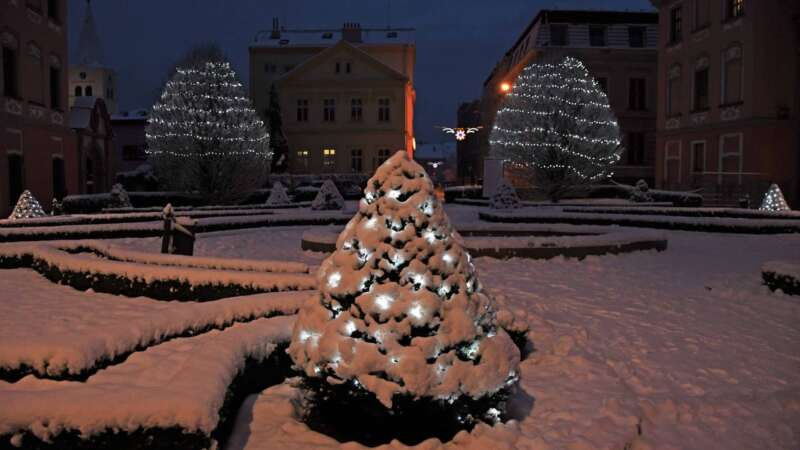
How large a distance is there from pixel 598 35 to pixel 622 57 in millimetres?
Answer: 2317

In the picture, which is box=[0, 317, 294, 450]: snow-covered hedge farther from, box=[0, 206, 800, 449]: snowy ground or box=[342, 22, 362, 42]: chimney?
box=[342, 22, 362, 42]: chimney

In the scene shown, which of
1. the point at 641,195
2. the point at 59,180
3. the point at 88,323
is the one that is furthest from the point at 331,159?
the point at 88,323

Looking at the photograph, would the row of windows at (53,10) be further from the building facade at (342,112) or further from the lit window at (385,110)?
the lit window at (385,110)

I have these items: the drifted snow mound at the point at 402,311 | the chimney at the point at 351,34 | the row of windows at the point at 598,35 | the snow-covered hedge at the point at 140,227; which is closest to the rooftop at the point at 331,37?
the chimney at the point at 351,34

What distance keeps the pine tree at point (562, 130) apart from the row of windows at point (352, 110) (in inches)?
873

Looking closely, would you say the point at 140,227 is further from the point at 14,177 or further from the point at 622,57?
the point at 622,57

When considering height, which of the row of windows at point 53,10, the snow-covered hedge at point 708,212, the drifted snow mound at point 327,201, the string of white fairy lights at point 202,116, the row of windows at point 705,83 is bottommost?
the snow-covered hedge at point 708,212

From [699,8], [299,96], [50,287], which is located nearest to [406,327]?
[50,287]

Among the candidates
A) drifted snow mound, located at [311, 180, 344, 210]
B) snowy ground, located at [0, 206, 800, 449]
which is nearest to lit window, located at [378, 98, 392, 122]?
drifted snow mound, located at [311, 180, 344, 210]

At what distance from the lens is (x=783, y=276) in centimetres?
900

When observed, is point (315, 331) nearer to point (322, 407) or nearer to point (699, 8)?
point (322, 407)

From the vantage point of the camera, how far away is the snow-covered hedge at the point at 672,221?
16.4 metres

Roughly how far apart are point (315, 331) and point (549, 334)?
351 centimetres

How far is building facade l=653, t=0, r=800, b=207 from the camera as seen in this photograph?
25.8m
